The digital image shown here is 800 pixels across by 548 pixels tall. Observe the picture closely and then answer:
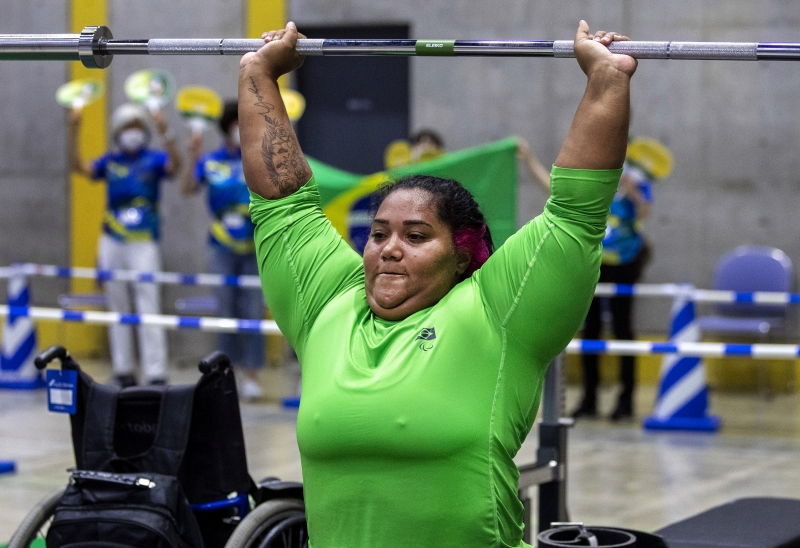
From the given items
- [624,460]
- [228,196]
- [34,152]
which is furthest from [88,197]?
[624,460]

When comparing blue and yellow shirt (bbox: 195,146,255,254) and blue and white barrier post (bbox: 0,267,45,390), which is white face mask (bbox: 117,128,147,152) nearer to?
blue and yellow shirt (bbox: 195,146,255,254)

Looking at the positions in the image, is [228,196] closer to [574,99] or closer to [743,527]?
[574,99]

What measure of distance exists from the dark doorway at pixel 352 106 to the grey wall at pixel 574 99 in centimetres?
39

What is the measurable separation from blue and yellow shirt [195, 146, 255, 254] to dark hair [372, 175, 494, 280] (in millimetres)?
6097

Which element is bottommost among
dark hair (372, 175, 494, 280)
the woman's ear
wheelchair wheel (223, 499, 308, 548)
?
wheelchair wheel (223, 499, 308, 548)

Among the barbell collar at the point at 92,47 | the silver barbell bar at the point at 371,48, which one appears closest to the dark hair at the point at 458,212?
the silver barbell bar at the point at 371,48

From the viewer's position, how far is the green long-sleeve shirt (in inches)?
97.7

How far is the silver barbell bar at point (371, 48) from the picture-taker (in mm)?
2643

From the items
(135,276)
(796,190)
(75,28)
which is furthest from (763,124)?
(75,28)

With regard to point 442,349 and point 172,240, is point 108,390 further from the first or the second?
point 172,240

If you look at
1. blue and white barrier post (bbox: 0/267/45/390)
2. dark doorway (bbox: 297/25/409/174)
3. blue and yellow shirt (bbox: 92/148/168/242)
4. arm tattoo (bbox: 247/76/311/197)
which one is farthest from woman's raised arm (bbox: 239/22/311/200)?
dark doorway (bbox: 297/25/409/174)

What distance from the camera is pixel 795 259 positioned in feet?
31.2

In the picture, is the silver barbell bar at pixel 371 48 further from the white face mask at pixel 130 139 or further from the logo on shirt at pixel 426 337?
the white face mask at pixel 130 139

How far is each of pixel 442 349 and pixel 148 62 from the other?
31.1 feet
